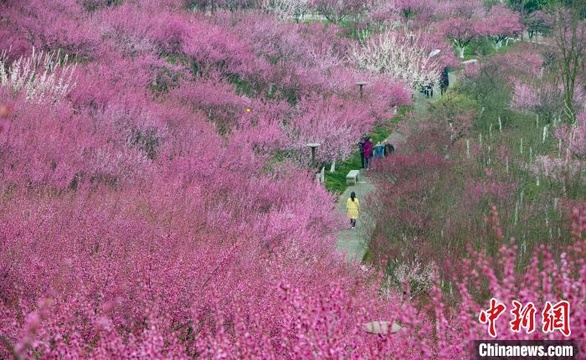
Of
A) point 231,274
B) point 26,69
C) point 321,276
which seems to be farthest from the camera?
point 26,69

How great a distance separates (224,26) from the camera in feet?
168

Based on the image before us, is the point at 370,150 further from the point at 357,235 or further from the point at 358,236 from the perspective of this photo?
the point at 358,236

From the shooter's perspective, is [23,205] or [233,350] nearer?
[233,350]

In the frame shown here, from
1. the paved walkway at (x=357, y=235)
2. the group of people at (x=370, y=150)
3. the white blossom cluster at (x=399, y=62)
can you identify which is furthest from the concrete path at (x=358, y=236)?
the white blossom cluster at (x=399, y=62)

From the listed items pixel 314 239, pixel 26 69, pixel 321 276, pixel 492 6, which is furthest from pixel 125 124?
pixel 492 6

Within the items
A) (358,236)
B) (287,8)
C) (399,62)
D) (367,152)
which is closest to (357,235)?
(358,236)

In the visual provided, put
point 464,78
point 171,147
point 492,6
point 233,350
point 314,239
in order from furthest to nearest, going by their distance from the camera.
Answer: point 492,6
point 464,78
point 171,147
point 314,239
point 233,350

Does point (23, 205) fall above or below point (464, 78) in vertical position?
above

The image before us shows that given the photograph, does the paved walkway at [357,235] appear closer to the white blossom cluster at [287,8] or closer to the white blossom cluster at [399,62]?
the white blossom cluster at [399,62]

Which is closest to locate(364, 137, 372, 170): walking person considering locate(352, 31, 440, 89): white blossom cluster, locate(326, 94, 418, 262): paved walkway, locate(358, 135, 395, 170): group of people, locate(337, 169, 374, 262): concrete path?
locate(358, 135, 395, 170): group of people

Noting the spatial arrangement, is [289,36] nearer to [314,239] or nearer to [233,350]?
[314,239]

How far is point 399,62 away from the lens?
53938mm

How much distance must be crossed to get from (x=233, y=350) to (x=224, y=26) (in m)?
43.6

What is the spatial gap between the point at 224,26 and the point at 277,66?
7.15 metres
